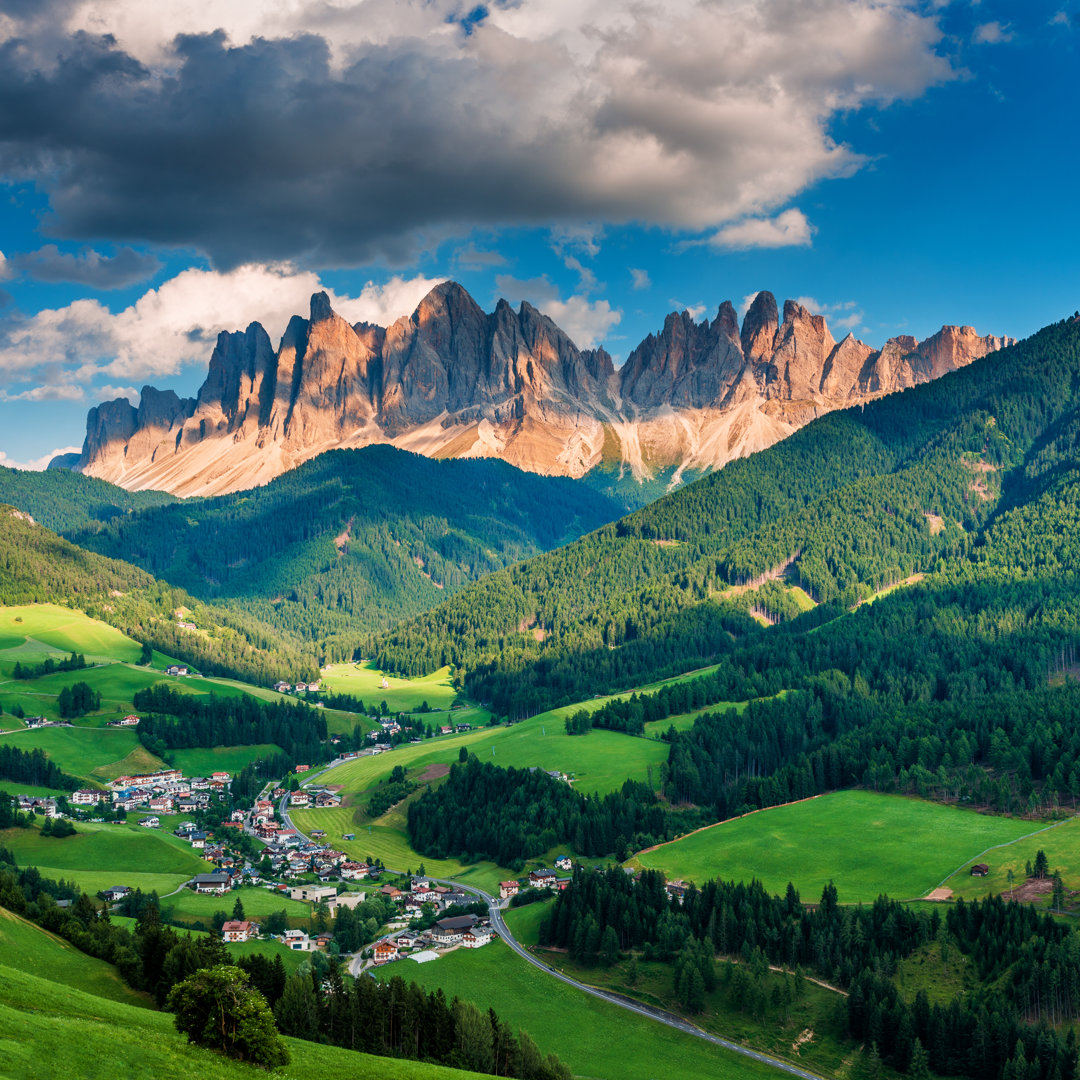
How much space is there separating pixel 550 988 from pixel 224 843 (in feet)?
247

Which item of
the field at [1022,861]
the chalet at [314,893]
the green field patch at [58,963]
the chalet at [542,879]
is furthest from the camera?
the chalet at [542,879]

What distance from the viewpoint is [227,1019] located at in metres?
55.6

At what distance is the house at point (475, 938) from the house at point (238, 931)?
23804 mm

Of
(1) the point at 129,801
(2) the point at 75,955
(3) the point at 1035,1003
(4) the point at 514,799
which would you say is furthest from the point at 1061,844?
(1) the point at 129,801

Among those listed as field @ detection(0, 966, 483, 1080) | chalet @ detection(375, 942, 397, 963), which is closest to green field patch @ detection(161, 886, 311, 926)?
chalet @ detection(375, 942, 397, 963)

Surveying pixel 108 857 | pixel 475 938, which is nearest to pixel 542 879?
pixel 475 938

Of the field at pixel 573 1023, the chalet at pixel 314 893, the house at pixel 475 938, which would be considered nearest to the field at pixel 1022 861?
the field at pixel 573 1023

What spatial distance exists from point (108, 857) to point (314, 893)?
1328 inches

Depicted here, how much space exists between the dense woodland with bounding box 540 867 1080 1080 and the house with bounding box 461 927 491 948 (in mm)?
6675

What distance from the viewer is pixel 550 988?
10900cm

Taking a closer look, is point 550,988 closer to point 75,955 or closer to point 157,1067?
point 75,955

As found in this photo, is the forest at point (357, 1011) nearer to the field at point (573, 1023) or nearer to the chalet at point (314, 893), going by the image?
the field at point (573, 1023)

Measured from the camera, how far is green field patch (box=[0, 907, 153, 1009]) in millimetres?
75438

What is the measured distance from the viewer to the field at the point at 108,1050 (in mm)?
47156
